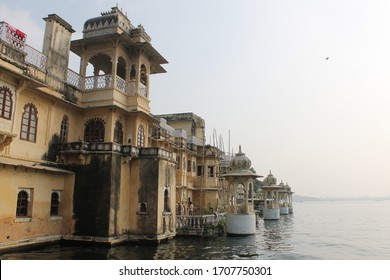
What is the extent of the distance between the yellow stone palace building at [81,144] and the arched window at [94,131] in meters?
0.06

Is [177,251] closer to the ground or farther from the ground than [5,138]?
closer to the ground

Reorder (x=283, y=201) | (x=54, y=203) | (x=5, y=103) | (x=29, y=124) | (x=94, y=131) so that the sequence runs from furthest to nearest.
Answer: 1. (x=283, y=201)
2. (x=94, y=131)
3. (x=54, y=203)
4. (x=29, y=124)
5. (x=5, y=103)

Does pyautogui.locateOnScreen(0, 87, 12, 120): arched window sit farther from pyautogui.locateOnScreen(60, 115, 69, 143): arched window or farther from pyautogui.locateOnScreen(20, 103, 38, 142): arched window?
pyautogui.locateOnScreen(60, 115, 69, 143): arched window

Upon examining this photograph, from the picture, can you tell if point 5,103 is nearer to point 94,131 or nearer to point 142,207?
point 94,131

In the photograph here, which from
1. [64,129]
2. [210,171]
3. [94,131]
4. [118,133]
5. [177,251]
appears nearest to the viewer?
[177,251]

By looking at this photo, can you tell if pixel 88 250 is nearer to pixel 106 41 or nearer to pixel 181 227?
pixel 181 227

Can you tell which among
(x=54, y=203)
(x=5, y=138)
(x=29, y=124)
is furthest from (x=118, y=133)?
(x=5, y=138)

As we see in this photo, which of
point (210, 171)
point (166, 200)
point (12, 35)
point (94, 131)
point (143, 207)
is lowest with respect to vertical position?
point (143, 207)

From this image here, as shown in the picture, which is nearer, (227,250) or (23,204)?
(23,204)

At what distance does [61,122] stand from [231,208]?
46.2 feet

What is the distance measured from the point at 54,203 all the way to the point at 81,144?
3433 millimetres

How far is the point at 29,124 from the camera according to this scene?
1777 cm

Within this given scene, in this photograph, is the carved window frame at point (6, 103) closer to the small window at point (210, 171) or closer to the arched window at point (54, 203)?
the arched window at point (54, 203)

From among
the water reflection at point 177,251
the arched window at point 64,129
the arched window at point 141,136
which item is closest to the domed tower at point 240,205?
the water reflection at point 177,251
